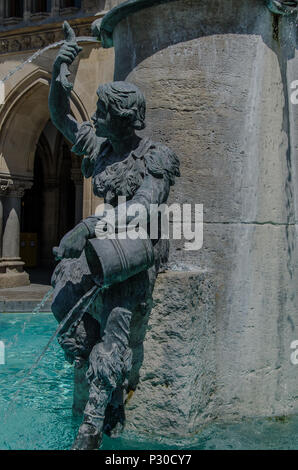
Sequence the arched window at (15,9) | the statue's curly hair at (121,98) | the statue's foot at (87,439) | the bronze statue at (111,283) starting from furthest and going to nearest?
the arched window at (15,9) → the statue's curly hair at (121,98) → the bronze statue at (111,283) → the statue's foot at (87,439)

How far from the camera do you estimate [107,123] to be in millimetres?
2883

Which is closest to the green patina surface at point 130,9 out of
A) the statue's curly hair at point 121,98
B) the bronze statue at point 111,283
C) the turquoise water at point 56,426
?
the bronze statue at point 111,283

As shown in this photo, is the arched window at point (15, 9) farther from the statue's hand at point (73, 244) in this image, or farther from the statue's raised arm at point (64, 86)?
the statue's hand at point (73, 244)

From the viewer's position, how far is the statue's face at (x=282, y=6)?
331 centimetres

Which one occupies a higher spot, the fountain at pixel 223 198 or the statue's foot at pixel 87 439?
the fountain at pixel 223 198

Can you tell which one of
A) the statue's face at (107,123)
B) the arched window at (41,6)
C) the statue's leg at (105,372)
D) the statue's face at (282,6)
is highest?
the arched window at (41,6)

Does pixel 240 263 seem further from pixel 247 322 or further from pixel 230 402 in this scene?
pixel 230 402

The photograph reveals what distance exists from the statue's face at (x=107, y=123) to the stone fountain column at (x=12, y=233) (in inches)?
380

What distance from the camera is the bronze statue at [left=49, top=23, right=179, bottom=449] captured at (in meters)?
2.64

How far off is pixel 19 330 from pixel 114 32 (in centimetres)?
429

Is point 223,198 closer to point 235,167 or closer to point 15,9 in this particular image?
point 235,167

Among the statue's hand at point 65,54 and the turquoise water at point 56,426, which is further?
the statue's hand at point 65,54

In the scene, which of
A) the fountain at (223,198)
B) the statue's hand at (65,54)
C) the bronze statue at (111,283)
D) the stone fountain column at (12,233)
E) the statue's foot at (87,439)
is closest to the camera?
the statue's foot at (87,439)

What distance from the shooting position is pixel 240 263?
3.22 meters
